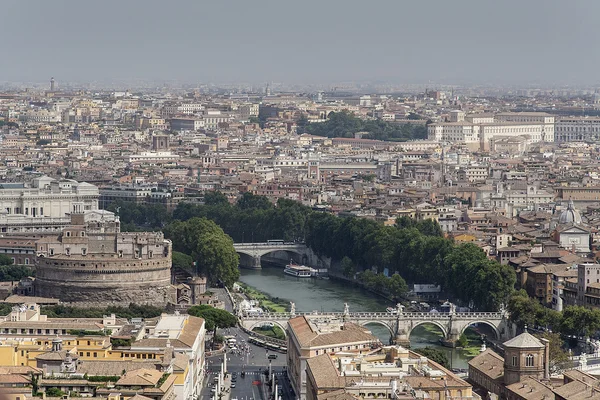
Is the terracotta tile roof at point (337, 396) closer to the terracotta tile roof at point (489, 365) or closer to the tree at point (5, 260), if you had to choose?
the terracotta tile roof at point (489, 365)

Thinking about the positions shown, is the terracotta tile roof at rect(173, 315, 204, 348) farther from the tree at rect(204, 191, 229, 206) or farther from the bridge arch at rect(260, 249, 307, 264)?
the tree at rect(204, 191, 229, 206)

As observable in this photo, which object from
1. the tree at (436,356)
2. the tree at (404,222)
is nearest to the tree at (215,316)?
the tree at (436,356)

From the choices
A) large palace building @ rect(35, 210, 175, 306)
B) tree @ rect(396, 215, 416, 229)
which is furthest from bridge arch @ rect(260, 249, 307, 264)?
large palace building @ rect(35, 210, 175, 306)

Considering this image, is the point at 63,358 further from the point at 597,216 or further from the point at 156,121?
the point at 156,121

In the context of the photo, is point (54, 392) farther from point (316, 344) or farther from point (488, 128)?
point (488, 128)

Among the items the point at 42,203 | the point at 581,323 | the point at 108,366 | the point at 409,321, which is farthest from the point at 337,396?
the point at 42,203

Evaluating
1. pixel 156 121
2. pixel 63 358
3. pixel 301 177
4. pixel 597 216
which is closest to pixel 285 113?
pixel 156 121
